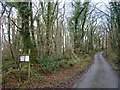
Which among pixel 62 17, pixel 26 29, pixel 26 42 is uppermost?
pixel 62 17

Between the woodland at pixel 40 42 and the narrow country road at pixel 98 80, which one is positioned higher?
the woodland at pixel 40 42

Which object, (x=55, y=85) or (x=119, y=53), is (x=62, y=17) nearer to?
(x=119, y=53)

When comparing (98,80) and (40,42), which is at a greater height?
(40,42)

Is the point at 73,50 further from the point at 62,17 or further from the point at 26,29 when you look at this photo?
the point at 26,29

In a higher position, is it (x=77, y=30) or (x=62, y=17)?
(x=62, y=17)

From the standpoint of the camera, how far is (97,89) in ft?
39.9

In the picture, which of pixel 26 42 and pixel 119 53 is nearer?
pixel 26 42

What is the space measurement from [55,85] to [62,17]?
907 inches

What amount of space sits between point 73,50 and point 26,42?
16.3 meters

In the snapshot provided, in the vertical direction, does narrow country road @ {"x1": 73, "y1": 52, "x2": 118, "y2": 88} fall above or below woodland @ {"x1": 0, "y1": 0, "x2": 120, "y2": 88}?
below

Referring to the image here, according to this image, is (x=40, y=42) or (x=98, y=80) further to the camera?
(x=40, y=42)

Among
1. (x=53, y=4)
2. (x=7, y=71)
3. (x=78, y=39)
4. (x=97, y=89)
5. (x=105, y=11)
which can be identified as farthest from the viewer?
(x=78, y=39)

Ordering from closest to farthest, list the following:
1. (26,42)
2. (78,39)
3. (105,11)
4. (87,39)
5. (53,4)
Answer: (26,42)
(53,4)
(105,11)
(78,39)
(87,39)

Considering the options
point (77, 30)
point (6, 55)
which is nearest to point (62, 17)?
point (77, 30)
